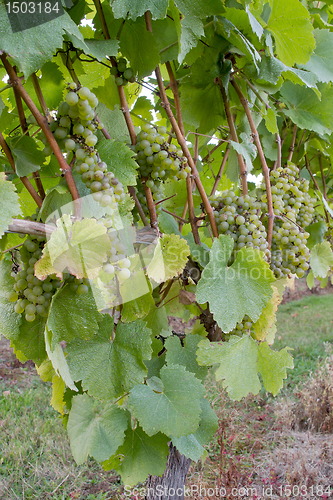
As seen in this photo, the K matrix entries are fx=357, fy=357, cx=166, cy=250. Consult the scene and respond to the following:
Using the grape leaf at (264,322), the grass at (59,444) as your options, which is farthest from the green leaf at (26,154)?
the grass at (59,444)

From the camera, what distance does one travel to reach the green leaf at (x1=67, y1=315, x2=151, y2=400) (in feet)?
2.21

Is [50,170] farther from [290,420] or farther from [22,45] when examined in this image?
[290,420]

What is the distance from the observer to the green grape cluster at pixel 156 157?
68 cm

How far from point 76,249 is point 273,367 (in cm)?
56

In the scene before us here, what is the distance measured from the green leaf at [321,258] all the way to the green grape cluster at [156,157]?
2.61 feet

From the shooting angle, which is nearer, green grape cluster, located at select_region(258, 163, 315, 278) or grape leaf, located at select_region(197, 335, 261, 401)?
grape leaf, located at select_region(197, 335, 261, 401)

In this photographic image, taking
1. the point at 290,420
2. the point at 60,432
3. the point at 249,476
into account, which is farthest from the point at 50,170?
the point at 290,420

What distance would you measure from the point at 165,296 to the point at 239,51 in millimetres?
641

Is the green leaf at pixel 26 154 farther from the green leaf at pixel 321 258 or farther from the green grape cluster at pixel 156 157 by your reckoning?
the green leaf at pixel 321 258

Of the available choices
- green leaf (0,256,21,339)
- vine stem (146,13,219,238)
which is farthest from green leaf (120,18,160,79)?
green leaf (0,256,21,339)

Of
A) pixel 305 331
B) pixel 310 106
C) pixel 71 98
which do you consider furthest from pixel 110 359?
pixel 305 331

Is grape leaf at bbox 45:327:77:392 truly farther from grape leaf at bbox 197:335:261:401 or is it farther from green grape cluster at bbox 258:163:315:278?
green grape cluster at bbox 258:163:315:278

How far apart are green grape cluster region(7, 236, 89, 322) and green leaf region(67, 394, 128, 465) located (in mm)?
329

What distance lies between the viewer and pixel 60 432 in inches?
122
